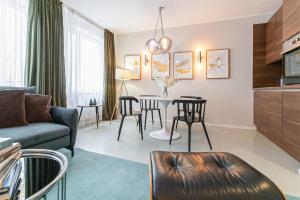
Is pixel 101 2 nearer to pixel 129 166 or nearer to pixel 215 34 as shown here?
pixel 215 34

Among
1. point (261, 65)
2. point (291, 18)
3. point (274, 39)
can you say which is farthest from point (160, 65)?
point (291, 18)

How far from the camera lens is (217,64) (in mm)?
3945

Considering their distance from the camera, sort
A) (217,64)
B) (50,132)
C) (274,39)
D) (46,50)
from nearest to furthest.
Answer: (50,132) < (46,50) < (274,39) < (217,64)

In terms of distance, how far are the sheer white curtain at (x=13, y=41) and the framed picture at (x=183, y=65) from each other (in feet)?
10.2

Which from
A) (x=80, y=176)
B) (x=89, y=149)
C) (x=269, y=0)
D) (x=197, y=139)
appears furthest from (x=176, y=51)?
(x=80, y=176)

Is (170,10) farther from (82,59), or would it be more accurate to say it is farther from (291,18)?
(82,59)

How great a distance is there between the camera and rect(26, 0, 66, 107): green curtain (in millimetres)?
2621

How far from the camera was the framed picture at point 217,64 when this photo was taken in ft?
12.7

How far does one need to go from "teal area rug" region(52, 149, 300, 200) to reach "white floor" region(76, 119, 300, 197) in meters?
0.23

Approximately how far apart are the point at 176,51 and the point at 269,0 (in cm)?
202

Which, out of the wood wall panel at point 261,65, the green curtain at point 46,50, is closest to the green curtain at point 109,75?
the green curtain at point 46,50

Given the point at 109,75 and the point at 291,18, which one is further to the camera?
the point at 109,75

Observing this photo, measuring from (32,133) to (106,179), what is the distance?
0.84 meters

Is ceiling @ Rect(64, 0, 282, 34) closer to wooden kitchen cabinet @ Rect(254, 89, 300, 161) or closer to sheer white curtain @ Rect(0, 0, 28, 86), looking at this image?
sheer white curtain @ Rect(0, 0, 28, 86)
